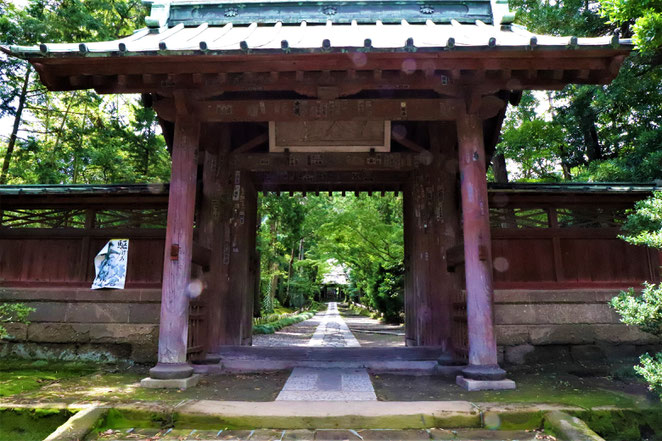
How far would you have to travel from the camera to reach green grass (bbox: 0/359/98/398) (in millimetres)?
5285

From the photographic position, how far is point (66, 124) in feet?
55.3

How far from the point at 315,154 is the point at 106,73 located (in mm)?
4404

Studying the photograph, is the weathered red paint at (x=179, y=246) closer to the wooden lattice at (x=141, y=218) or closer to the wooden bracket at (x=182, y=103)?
the wooden bracket at (x=182, y=103)

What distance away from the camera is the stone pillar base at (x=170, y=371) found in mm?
5301

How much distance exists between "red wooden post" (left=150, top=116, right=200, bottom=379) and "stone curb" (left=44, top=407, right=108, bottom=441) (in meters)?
1.23

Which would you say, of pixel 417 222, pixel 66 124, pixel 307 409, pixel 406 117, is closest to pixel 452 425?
pixel 307 409

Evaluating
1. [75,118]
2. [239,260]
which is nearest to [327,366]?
[239,260]

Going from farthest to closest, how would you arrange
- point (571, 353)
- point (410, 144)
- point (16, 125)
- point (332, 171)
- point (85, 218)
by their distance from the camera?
point (16, 125), point (332, 171), point (410, 144), point (85, 218), point (571, 353)

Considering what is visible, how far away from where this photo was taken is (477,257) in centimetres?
549

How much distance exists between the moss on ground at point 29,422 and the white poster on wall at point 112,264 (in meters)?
3.04

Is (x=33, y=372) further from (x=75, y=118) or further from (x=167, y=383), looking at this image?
(x=75, y=118)

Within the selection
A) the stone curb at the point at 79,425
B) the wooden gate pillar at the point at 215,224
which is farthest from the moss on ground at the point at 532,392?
the wooden gate pillar at the point at 215,224

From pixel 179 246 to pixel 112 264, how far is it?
2.39 m

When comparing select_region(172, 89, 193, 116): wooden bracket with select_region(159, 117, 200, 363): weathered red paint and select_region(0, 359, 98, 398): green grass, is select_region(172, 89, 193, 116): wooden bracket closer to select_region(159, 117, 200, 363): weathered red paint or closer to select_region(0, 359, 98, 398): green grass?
select_region(159, 117, 200, 363): weathered red paint
